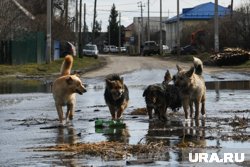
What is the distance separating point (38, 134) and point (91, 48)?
2658 inches

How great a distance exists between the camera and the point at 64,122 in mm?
14078

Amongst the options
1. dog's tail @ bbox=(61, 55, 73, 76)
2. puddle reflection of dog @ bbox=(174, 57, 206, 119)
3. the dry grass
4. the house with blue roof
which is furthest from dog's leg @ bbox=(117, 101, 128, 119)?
the house with blue roof

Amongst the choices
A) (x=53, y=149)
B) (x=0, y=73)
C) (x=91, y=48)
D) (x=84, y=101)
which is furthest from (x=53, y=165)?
(x=91, y=48)

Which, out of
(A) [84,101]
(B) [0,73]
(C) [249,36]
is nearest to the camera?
(A) [84,101]

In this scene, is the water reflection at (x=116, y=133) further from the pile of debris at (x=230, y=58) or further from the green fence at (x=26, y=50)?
the pile of debris at (x=230, y=58)

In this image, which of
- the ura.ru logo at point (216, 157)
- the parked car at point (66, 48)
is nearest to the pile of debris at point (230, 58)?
the parked car at point (66, 48)

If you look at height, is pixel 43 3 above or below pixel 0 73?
above

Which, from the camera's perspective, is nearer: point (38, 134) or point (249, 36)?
point (38, 134)

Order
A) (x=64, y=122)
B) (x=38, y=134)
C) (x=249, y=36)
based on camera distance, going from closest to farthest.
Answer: (x=38, y=134)
(x=64, y=122)
(x=249, y=36)

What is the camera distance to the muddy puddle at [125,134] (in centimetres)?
892

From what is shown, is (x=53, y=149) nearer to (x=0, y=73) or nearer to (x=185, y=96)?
(x=185, y=96)

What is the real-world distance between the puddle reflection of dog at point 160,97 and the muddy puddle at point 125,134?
239mm

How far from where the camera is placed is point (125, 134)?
1180 centimetres

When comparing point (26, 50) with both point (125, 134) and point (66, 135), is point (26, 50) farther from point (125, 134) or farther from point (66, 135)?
point (125, 134)
